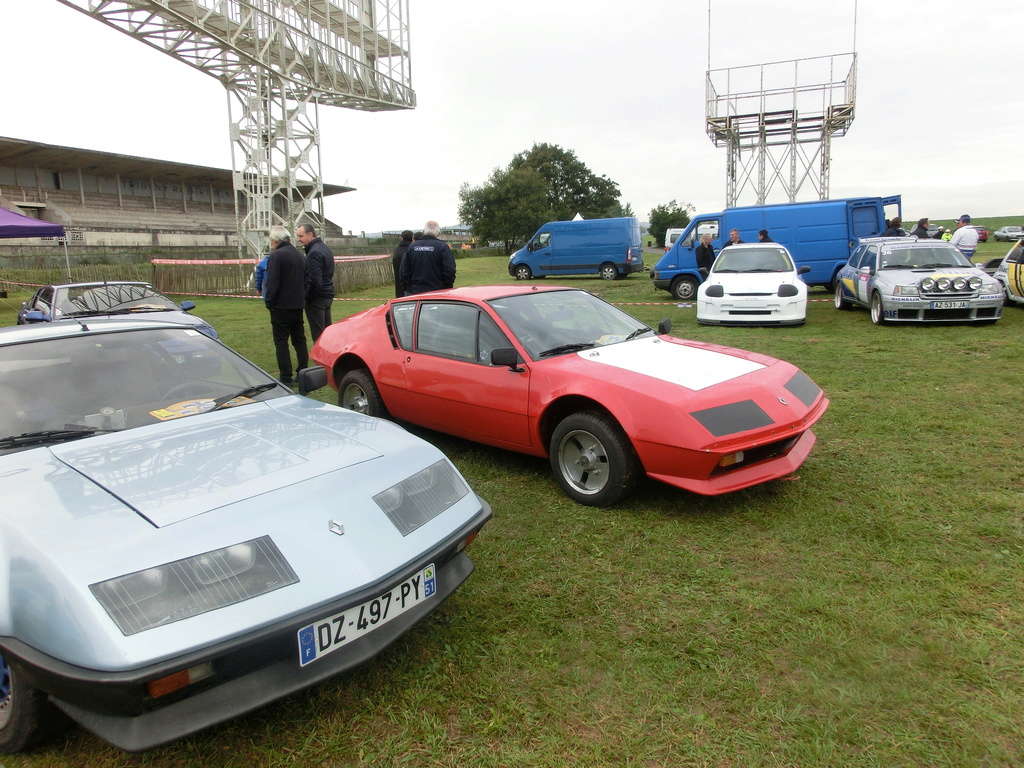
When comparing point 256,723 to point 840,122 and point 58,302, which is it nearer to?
point 58,302

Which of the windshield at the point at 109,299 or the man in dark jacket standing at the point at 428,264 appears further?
the windshield at the point at 109,299

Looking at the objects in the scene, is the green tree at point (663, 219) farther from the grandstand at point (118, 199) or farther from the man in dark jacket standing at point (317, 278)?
the man in dark jacket standing at point (317, 278)

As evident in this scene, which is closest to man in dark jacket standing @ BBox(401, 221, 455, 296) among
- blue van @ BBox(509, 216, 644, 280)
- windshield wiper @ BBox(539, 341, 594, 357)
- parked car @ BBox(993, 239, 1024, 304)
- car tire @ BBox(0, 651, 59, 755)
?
windshield wiper @ BBox(539, 341, 594, 357)

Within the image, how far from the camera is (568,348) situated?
4.42 metres

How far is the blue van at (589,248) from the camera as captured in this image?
24.6m

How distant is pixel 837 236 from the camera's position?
15.4m

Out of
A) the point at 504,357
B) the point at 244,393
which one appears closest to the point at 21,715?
the point at 244,393

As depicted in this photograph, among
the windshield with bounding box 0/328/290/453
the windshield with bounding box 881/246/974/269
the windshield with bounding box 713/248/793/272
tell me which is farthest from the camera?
the windshield with bounding box 713/248/793/272

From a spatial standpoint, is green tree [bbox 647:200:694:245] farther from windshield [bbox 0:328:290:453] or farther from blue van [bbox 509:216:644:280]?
windshield [bbox 0:328:290:453]

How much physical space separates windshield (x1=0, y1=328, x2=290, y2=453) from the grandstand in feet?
89.2

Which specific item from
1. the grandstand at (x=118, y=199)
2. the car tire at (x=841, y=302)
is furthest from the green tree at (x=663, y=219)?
the car tire at (x=841, y=302)

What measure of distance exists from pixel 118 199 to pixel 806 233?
42.6 m

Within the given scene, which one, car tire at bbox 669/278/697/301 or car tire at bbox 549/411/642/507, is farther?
car tire at bbox 669/278/697/301

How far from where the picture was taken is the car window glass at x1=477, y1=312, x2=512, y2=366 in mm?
4484
